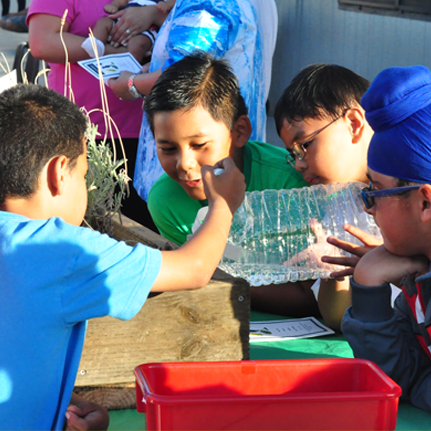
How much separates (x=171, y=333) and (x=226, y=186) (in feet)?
1.24

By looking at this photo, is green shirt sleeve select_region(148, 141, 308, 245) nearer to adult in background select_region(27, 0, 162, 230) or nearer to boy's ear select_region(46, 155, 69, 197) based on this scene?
adult in background select_region(27, 0, 162, 230)

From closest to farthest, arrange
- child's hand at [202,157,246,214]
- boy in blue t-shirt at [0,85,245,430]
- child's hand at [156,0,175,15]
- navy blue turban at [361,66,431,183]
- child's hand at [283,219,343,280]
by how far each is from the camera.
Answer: boy in blue t-shirt at [0,85,245,430]
navy blue turban at [361,66,431,183]
child's hand at [202,157,246,214]
child's hand at [283,219,343,280]
child's hand at [156,0,175,15]

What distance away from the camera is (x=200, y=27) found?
2.30 meters

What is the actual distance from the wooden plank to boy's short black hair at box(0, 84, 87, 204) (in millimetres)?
361

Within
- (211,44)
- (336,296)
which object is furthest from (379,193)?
(211,44)

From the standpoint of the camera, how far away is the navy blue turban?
1307mm

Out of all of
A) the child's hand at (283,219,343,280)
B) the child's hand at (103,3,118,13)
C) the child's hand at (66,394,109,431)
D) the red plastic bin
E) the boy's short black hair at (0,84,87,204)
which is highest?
the child's hand at (103,3,118,13)

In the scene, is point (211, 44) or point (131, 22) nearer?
point (211, 44)

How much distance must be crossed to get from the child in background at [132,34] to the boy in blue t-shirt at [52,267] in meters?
1.82

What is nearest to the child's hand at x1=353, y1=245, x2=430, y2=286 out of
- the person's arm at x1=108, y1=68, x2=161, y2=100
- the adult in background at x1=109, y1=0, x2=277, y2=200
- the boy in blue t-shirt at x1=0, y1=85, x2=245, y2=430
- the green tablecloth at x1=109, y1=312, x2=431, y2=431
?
the green tablecloth at x1=109, y1=312, x2=431, y2=431

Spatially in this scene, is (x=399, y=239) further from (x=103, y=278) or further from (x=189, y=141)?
(x=189, y=141)

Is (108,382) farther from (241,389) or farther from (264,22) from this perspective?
(264,22)

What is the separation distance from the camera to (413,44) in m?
5.07

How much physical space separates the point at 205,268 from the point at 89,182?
64cm
